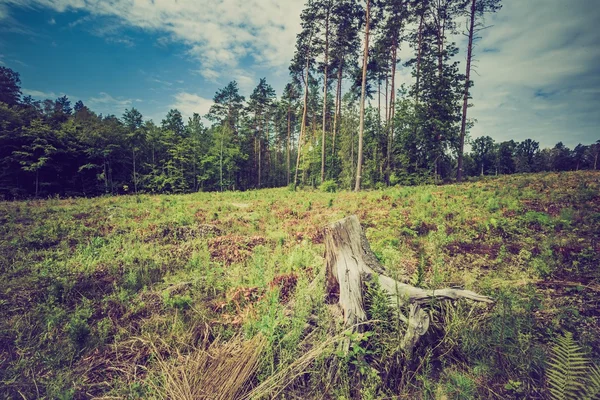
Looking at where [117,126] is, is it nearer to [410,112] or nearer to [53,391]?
[410,112]

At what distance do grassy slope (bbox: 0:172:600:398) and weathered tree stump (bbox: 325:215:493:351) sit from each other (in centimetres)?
27

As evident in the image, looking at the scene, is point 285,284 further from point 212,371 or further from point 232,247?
point 232,247

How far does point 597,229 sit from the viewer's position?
6016mm

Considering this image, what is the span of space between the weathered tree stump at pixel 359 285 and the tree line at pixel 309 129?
549 inches

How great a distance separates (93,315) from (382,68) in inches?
1156

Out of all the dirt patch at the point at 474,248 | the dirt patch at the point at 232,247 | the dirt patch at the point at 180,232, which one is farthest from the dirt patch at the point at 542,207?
the dirt patch at the point at 180,232

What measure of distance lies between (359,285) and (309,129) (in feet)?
132

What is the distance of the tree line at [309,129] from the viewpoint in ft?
63.9

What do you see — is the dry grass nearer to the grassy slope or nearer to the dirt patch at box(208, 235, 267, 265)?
the grassy slope

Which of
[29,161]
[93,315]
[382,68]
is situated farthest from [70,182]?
[382,68]

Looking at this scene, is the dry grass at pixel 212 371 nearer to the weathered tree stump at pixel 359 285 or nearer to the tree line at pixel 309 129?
the weathered tree stump at pixel 359 285

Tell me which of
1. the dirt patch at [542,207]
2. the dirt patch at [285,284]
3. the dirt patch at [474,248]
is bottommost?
the dirt patch at [285,284]

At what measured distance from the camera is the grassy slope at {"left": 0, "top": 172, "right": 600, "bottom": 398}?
2.58 metres

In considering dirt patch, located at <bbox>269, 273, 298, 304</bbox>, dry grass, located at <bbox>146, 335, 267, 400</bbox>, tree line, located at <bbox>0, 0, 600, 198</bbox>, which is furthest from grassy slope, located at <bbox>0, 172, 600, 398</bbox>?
tree line, located at <bbox>0, 0, 600, 198</bbox>
